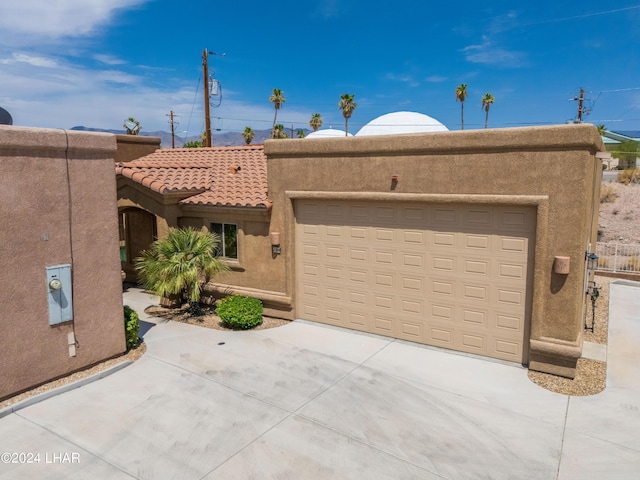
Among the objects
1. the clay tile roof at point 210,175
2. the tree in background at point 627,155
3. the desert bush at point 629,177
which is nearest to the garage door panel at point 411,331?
the clay tile roof at point 210,175

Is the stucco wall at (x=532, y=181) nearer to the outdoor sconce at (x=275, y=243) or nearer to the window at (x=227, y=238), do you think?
the outdoor sconce at (x=275, y=243)

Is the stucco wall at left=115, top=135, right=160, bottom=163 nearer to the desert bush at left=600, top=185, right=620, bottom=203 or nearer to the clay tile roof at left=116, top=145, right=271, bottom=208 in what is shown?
the clay tile roof at left=116, top=145, right=271, bottom=208

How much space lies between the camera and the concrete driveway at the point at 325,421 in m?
6.21

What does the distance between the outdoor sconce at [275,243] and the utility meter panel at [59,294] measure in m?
5.25

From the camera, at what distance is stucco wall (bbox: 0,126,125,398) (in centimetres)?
755

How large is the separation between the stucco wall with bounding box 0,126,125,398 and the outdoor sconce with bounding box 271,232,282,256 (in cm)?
420

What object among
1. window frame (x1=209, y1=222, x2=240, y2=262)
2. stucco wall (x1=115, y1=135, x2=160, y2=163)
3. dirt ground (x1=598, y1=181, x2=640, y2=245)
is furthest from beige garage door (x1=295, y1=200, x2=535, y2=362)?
dirt ground (x1=598, y1=181, x2=640, y2=245)

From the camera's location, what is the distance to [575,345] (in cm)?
885

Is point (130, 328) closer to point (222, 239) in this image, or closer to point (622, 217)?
point (222, 239)

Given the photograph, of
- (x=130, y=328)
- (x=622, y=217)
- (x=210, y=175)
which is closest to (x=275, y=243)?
(x=130, y=328)

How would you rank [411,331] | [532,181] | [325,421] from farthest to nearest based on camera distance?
[411,331] < [532,181] < [325,421]

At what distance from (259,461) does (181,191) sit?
9.26 m

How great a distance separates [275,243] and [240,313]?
2.11 m

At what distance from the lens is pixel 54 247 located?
26.7 ft
